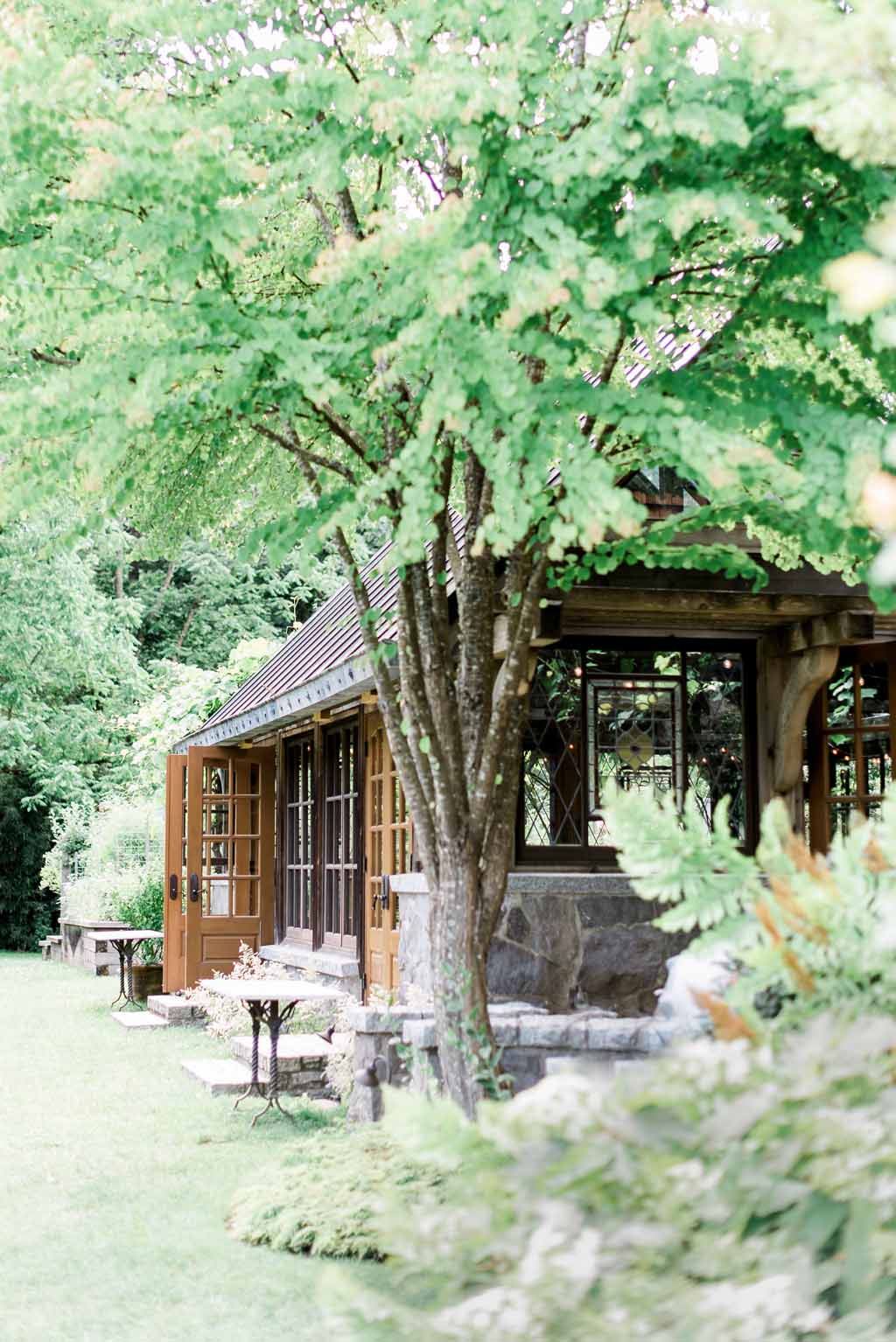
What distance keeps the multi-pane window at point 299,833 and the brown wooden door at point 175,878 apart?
42.4 inches

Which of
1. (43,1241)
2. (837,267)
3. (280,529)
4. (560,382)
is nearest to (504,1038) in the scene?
(43,1241)

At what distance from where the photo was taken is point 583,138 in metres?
4.93

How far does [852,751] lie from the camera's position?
390 inches

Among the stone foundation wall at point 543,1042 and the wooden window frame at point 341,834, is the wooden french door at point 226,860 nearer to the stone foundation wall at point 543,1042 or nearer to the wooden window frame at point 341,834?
the wooden window frame at point 341,834

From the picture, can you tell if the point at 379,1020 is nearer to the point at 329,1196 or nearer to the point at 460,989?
the point at 460,989

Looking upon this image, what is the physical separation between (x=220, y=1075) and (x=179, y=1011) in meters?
4.31

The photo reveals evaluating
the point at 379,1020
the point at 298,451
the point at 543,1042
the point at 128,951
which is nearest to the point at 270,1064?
the point at 379,1020

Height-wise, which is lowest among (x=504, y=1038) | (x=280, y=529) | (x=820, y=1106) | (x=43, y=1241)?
(x=43, y=1241)

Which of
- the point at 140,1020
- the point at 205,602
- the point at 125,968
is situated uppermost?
the point at 205,602

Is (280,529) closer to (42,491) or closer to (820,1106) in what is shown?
(42,491)

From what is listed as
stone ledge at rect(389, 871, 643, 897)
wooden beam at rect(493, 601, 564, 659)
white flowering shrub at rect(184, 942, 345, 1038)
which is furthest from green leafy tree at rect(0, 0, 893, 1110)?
white flowering shrub at rect(184, 942, 345, 1038)

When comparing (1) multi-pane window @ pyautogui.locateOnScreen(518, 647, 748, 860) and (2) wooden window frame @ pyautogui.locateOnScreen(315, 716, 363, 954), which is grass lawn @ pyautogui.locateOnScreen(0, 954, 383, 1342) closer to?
(2) wooden window frame @ pyautogui.locateOnScreen(315, 716, 363, 954)

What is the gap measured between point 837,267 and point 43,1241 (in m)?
5.75

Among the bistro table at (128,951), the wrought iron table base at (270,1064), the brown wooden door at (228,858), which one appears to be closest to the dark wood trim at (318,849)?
the brown wooden door at (228,858)
